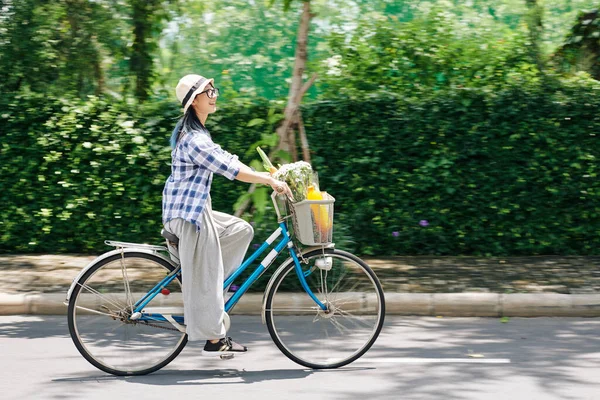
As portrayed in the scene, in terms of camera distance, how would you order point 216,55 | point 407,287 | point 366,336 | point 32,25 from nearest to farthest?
1. point 366,336
2. point 407,287
3. point 32,25
4. point 216,55

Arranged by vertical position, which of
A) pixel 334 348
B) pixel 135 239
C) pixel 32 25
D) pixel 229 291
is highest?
pixel 32 25

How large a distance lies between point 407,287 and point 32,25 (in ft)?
18.7

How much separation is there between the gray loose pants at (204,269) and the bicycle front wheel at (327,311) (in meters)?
0.39

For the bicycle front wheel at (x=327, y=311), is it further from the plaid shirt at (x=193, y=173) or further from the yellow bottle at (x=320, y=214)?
the plaid shirt at (x=193, y=173)

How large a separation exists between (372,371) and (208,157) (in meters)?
1.73

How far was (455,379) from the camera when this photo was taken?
533 cm

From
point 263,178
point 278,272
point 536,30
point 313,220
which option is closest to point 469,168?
point 536,30

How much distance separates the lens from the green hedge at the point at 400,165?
32.3ft

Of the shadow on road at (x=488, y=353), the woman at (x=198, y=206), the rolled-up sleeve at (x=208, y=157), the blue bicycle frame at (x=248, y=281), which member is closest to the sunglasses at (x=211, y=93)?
the woman at (x=198, y=206)

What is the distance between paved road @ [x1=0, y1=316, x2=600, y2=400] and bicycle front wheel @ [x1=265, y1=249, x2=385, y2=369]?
0.14 m

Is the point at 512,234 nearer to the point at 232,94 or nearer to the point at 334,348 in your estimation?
the point at 232,94

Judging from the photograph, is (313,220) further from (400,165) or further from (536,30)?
(536,30)

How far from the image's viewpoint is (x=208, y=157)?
516 cm

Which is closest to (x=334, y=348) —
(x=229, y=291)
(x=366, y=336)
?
(x=366, y=336)
